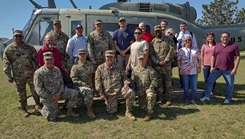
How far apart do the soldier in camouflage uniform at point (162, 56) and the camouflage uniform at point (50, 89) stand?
209 cm

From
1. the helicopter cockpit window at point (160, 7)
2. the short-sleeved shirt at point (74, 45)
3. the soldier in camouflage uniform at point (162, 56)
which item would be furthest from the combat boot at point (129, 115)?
the helicopter cockpit window at point (160, 7)

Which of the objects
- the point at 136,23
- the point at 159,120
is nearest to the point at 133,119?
the point at 159,120

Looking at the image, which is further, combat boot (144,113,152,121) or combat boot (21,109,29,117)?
combat boot (21,109,29,117)

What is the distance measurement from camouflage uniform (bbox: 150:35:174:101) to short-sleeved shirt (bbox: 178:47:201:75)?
0.35 metres

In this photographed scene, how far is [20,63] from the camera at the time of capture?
5035 mm

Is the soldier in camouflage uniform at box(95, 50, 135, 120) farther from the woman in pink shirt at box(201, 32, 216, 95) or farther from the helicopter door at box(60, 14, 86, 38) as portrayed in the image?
the woman in pink shirt at box(201, 32, 216, 95)

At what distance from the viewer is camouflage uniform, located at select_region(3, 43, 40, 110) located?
499cm

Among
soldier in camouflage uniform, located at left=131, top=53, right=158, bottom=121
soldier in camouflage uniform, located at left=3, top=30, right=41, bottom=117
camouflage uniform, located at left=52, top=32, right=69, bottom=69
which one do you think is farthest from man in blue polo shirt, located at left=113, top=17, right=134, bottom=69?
soldier in camouflage uniform, located at left=3, top=30, right=41, bottom=117

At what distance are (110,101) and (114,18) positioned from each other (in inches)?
126

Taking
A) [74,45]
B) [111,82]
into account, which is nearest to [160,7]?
[74,45]

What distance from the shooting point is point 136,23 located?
7.43m

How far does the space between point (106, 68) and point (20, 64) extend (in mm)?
1896

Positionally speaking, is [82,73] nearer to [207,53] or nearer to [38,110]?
[38,110]

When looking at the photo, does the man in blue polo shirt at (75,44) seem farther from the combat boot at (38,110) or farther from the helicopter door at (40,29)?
the helicopter door at (40,29)
